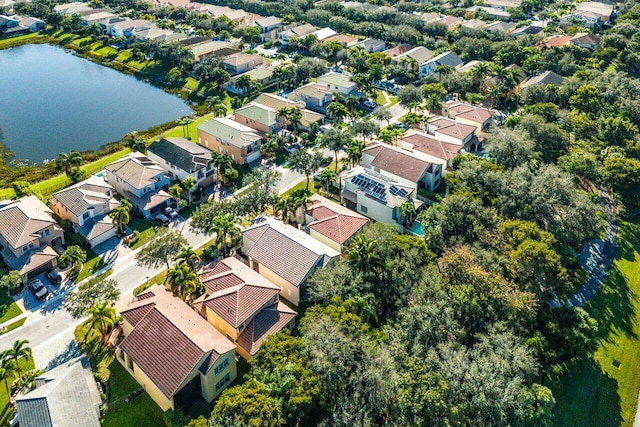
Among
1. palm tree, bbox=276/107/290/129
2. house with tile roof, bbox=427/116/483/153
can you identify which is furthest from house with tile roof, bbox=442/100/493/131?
palm tree, bbox=276/107/290/129

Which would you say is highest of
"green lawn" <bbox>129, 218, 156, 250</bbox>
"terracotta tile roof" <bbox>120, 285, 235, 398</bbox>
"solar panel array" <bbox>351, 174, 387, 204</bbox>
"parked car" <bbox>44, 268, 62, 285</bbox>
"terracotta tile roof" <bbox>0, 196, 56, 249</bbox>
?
"terracotta tile roof" <bbox>120, 285, 235, 398</bbox>

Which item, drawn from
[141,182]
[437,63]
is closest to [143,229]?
[141,182]

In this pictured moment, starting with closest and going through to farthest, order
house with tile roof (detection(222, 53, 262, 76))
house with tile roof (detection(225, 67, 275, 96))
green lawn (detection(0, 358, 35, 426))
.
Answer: green lawn (detection(0, 358, 35, 426)) → house with tile roof (detection(225, 67, 275, 96)) → house with tile roof (detection(222, 53, 262, 76))

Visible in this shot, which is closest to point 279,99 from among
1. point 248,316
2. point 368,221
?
point 368,221

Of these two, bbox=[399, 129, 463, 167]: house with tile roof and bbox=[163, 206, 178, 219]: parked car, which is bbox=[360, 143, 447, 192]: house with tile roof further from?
bbox=[163, 206, 178, 219]: parked car

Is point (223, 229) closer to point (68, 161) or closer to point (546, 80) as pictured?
point (68, 161)

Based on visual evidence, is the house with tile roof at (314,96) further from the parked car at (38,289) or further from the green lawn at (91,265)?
the parked car at (38,289)
